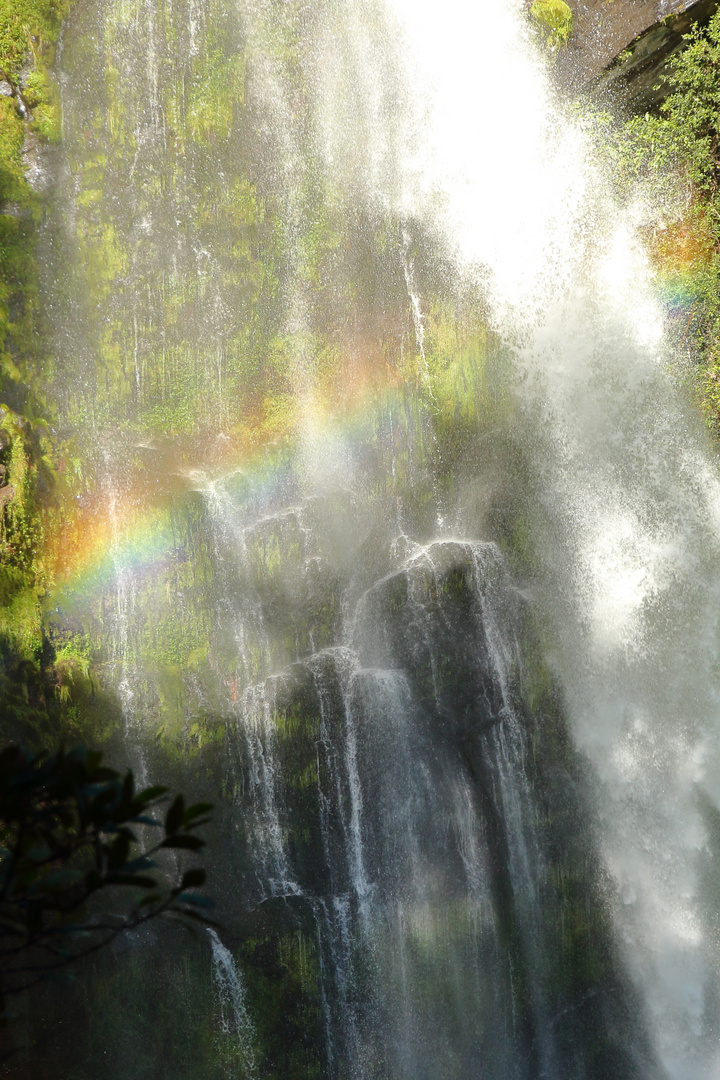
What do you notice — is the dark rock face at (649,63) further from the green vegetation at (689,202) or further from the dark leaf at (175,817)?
the dark leaf at (175,817)

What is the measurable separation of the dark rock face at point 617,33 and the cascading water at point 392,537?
39 centimetres

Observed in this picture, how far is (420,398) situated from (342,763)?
3.05 meters

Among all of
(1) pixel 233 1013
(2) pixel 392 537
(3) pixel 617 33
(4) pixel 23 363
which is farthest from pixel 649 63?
(1) pixel 233 1013

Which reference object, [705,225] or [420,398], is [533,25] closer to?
[705,225]

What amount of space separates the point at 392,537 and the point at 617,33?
4.88 metres

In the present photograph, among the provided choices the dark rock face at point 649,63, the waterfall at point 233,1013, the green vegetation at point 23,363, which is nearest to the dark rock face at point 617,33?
the dark rock face at point 649,63

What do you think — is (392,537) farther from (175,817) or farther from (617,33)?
(175,817)

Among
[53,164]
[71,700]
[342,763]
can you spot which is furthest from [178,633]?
[53,164]

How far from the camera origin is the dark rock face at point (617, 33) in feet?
25.3

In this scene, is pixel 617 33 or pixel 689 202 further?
pixel 689 202

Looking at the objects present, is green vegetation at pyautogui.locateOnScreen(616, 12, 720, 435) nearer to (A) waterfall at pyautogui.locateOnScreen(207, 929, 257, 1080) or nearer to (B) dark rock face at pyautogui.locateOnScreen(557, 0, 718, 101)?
(B) dark rock face at pyautogui.locateOnScreen(557, 0, 718, 101)

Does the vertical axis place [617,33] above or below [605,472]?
above

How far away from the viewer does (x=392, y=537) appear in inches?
286

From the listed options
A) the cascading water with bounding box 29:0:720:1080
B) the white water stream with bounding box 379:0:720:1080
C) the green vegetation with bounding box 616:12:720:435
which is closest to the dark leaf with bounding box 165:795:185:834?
the cascading water with bounding box 29:0:720:1080
